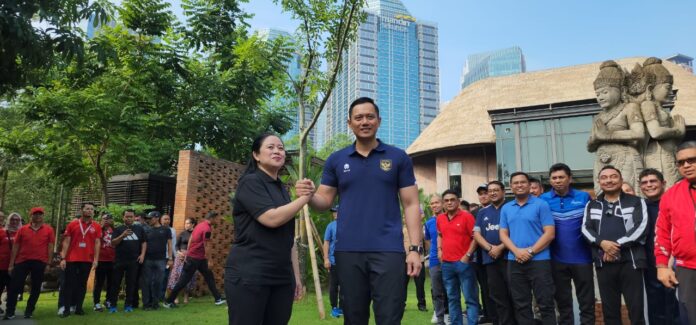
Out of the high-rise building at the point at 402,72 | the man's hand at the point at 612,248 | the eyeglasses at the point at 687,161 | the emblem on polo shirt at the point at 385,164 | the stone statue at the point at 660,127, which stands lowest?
the man's hand at the point at 612,248

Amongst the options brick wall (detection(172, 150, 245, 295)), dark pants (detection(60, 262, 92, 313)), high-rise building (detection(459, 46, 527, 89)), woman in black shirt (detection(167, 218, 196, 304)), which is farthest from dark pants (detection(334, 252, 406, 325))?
high-rise building (detection(459, 46, 527, 89))

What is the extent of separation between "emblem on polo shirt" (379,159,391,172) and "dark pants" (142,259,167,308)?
726 cm

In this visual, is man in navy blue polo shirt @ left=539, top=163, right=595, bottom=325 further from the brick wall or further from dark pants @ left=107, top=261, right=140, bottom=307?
the brick wall

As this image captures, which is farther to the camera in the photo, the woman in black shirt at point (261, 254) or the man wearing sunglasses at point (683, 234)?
the man wearing sunglasses at point (683, 234)

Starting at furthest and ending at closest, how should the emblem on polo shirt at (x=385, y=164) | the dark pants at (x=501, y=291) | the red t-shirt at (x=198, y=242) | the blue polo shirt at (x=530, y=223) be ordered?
the red t-shirt at (x=198, y=242), the dark pants at (x=501, y=291), the blue polo shirt at (x=530, y=223), the emblem on polo shirt at (x=385, y=164)

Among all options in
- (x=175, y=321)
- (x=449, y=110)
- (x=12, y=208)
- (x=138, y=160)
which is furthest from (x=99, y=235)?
(x=449, y=110)

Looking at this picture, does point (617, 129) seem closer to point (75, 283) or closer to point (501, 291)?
point (501, 291)

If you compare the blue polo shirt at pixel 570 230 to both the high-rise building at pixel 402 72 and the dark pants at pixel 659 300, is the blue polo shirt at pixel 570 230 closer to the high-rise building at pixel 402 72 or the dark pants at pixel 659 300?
the dark pants at pixel 659 300

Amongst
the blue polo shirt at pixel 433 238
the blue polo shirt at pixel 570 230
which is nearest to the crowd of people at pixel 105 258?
the blue polo shirt at pixel 433 238

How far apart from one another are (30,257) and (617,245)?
8453 mm

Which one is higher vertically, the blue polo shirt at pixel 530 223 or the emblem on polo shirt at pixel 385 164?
the emblem on polo shirt at pixel 385 164

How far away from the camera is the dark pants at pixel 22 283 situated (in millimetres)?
7297

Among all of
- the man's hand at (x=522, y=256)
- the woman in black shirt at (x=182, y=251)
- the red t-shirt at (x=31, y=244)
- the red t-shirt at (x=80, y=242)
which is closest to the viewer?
the man's hand at (x=522, y=256)

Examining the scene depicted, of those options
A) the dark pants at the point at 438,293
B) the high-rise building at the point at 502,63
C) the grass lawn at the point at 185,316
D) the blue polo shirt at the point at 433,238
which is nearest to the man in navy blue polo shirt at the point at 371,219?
the dark pants at the point at 438,293
